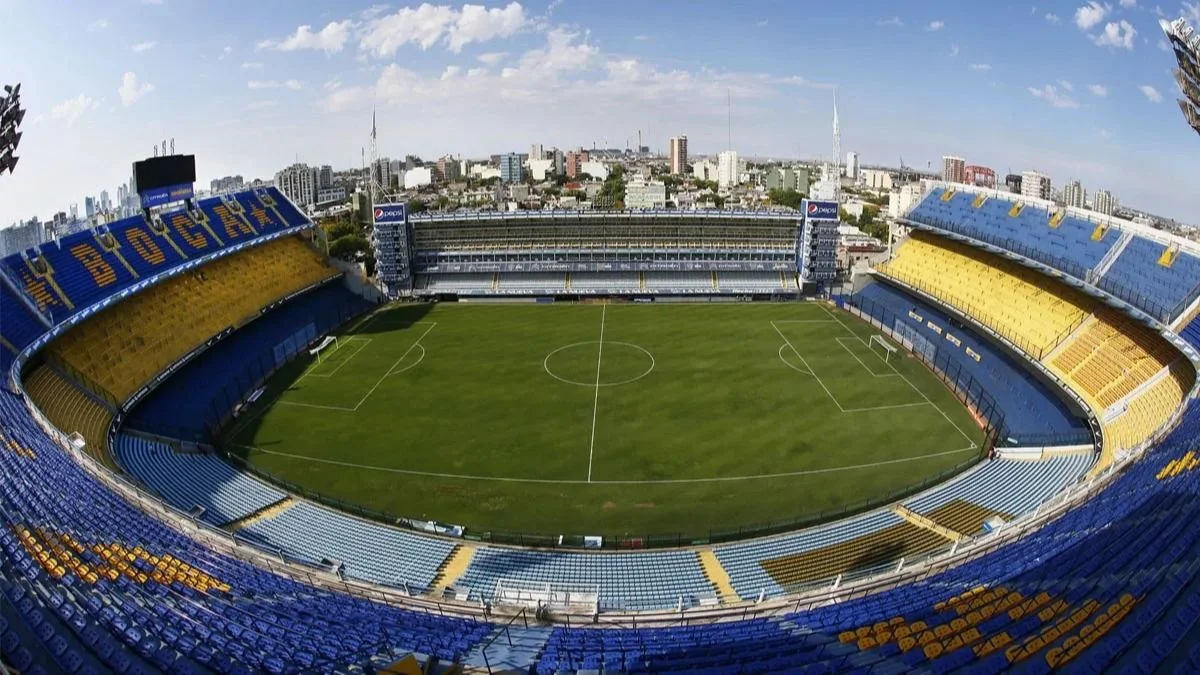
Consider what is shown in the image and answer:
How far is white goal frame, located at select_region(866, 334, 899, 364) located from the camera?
46588 mm

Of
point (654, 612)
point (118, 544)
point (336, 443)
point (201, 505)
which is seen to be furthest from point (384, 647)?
point (336, 443)

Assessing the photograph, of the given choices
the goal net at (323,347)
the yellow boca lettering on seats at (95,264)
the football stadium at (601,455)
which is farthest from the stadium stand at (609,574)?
the yellow boca lettering on seats at (95,264)

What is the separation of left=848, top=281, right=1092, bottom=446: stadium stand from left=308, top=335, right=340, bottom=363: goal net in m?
41.9

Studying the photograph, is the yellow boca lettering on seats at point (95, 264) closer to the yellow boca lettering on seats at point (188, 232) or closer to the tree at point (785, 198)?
the yellow boca lettering on seats at point (188, 232)

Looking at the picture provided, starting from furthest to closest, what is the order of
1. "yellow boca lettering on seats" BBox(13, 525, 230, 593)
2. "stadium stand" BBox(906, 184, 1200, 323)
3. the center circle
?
the center circle → "stadium stand" BBox(906, 184, 1200, 323) → "yellow boca lettering on seats" BBox(13, 525, 230, 593)

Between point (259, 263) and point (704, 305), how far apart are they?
38.6 metres

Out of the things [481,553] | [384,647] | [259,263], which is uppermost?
[259,263]

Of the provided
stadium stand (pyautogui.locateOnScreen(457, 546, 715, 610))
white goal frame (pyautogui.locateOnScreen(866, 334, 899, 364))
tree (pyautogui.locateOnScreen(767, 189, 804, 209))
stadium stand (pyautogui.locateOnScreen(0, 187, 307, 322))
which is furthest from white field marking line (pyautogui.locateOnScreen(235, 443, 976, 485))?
tree (pyautogui.locateOnScreen(767, 189, 804, 209))

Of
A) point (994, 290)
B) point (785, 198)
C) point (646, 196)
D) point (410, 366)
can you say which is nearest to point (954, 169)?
point (785, 198)

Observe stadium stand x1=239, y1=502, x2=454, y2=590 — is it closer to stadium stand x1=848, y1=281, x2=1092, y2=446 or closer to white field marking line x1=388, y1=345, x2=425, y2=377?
white field marking line x1=388, y1=345, x2=425, y2=377

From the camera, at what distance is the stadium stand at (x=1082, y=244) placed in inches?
1420

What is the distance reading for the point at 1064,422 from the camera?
3497 cm

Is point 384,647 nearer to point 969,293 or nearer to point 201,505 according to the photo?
point 201,505

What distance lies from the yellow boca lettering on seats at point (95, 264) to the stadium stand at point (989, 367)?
51830 millimetres
